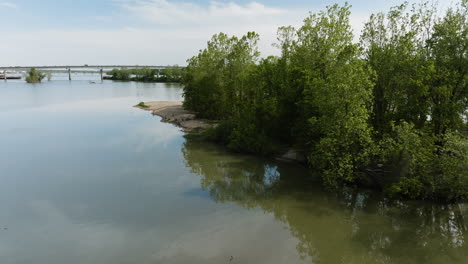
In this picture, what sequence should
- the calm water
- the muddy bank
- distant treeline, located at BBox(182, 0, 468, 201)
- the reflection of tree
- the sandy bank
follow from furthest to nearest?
the sandy bank → the muddy bank → distant treeline, located at BBox(182, 0, 468, 201) → the reflection of tree → the calm water

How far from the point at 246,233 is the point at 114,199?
34.5ft

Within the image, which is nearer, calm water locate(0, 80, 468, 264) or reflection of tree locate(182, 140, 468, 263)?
calm water locate(0, 80, 468, 264)

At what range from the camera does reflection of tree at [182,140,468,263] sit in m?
16.8

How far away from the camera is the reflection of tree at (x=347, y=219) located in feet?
55.0

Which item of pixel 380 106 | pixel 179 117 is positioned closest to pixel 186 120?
pixel 179 117

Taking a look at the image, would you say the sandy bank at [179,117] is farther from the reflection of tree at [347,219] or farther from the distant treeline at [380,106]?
the reflection of tree at [347,219]

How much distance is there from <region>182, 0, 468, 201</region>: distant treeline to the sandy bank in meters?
16.9

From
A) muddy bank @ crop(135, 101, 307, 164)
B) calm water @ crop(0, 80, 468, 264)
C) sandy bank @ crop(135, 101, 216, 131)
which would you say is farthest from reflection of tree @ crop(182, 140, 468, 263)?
sandy bank @ crop(135, 101, 216, 131)

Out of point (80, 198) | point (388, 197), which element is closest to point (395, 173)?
point (388, 197)

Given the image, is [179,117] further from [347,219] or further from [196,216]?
[347,219]

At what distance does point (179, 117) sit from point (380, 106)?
3852cm

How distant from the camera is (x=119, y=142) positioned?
1560 inches

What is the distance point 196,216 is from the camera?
67.4 ft

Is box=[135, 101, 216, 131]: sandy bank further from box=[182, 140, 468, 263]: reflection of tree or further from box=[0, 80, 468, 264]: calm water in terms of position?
box=[182, 140, 468, 263]: reflection of tree
